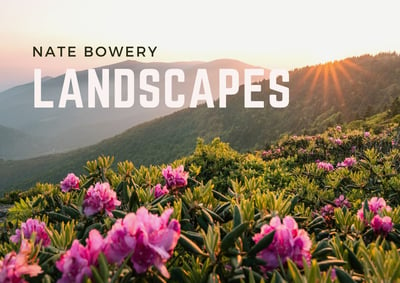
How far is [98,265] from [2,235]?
8.43ft

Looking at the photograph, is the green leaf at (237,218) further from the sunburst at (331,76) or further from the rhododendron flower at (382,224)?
the sunburst at (331,76)

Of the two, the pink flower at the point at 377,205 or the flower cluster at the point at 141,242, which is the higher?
the flower cluster at the point at 141,242

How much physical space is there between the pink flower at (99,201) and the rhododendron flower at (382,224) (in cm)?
178

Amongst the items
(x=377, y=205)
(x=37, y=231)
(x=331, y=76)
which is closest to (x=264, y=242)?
(x=37, y=231)

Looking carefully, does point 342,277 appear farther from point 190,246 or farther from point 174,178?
point 174,178

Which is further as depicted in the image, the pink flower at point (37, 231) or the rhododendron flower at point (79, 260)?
the pink flower at point (37, 231)

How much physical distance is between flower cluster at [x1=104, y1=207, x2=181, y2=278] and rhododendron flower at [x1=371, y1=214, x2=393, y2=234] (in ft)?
5.49

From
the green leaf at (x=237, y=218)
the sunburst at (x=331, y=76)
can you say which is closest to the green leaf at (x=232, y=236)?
the green leaf at (x=237, y=218)

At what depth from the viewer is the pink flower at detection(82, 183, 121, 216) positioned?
2775mm

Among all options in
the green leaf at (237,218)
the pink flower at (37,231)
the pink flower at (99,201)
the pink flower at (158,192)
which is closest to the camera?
the green leaf at (237,218)

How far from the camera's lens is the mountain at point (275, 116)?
171ft

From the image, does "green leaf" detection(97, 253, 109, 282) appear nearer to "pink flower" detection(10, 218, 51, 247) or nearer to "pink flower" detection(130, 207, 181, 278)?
"pink flower" detection(130, 207, 181, 278)

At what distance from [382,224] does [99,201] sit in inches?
77.2

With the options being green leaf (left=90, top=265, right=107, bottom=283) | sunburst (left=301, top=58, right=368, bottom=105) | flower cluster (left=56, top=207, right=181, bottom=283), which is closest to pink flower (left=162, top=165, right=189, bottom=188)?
flower cluster (left=56, top=207, right=181, bottom=283)
